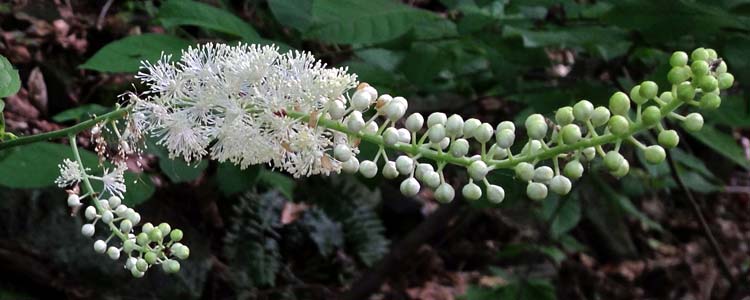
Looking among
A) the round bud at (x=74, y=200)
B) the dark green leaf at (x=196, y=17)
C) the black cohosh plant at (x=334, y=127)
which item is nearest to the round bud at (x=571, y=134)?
the black cohosh plant at (x=334, y=127)

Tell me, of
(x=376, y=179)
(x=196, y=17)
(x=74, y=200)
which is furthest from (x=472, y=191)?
(x=376, y=179)

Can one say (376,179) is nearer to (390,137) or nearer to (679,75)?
(390,137)

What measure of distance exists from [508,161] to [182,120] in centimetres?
48

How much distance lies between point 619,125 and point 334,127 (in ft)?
1.26

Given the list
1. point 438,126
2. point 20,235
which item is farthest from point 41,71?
point 438,126

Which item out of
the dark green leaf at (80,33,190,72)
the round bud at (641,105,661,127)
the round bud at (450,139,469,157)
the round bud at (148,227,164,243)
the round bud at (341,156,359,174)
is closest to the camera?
the round bud at (641,105,661,127)

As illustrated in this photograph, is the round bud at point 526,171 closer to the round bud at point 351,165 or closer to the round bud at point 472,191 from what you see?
the round bud at point 472,191

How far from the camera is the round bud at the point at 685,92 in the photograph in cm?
96


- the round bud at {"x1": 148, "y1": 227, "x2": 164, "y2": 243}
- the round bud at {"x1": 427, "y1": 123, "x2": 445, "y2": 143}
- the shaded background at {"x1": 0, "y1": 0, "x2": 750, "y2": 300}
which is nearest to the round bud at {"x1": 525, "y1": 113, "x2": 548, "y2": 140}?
the round bud at {"x1": 427, "y1": 123, "x2": 445, "y2": 143}

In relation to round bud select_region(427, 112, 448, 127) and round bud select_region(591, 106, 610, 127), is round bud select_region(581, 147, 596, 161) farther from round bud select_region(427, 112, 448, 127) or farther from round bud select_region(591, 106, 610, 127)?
round bud select_region(427, 112, 448, 127)

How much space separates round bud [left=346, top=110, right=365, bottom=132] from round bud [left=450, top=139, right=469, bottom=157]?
0.42 ft

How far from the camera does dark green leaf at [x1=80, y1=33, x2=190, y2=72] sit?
5.38ft

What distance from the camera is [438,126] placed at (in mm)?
1057

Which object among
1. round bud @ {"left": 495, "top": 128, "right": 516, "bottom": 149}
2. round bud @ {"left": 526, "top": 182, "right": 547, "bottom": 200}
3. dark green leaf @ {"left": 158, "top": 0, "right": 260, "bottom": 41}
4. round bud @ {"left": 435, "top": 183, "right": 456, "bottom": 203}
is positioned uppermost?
round bud @ {"left": 495, "top": 128, "right": 516, "bottom": 149}
